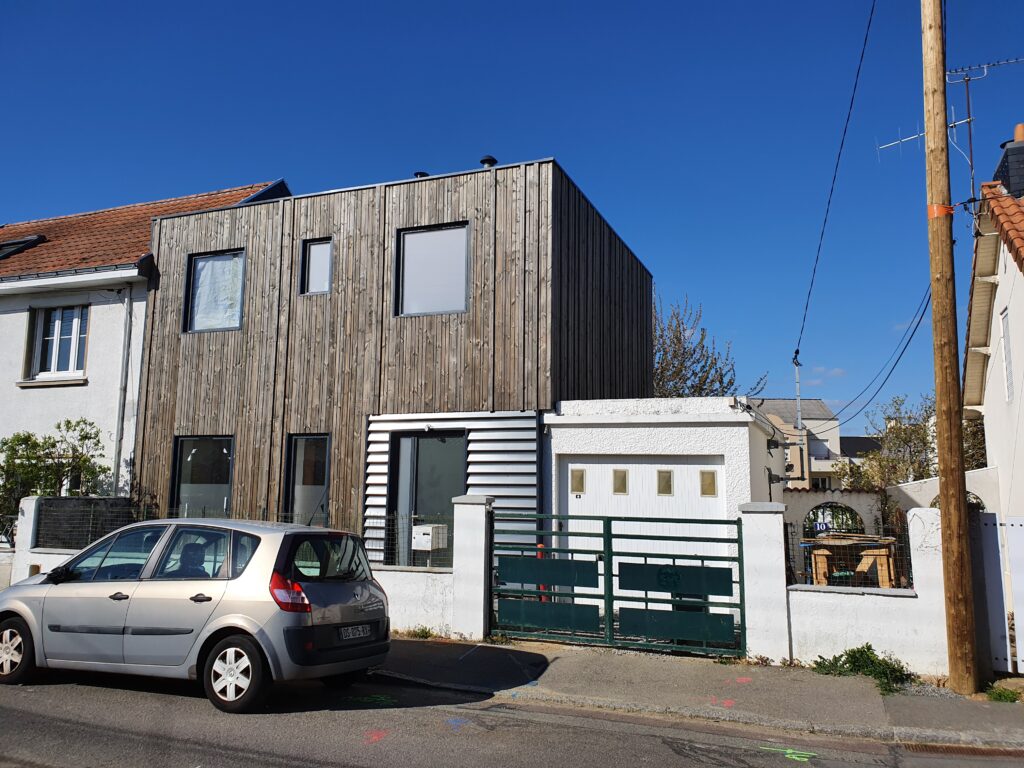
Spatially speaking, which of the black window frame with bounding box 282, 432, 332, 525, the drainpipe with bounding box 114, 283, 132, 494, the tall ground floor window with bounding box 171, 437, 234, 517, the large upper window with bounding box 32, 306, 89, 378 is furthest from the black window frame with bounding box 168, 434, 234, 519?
the large upper window with bounding box 32, 306, 89, 378

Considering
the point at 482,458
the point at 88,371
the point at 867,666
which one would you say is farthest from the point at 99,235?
the point at 867,666

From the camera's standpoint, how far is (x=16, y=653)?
7727 mm

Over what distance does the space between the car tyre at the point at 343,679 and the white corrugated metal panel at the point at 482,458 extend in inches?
170

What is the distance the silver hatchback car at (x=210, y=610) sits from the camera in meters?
6.81

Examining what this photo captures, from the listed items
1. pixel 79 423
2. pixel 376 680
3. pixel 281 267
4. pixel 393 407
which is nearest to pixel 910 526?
pixel 376 680

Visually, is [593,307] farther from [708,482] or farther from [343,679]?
[343,679]

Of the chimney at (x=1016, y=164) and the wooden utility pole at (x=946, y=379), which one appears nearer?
the wooden utility pole at (x=946, y=379)

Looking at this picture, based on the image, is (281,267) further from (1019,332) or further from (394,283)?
(1019,332)

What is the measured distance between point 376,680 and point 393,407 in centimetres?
566

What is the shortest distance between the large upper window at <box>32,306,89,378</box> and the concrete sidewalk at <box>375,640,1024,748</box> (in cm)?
1065

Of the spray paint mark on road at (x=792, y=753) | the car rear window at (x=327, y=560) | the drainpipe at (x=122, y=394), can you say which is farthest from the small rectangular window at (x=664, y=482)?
the drainpipe at (x=122, y=394)

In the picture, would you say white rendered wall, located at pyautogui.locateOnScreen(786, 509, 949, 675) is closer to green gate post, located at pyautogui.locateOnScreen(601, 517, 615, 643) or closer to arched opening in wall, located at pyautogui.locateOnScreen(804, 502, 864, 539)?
green gate post, located at pyautogui.locateOnScreen(601, 517, 615, 643)

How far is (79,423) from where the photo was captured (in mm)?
15492

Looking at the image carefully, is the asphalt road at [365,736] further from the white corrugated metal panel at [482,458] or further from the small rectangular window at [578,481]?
the small rectangular window at [578,481]
